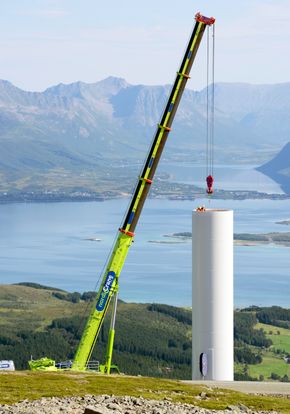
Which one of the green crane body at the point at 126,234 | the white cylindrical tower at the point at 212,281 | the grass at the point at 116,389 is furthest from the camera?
the green crane body at the point at 126,234

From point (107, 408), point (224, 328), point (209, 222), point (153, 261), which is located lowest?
point (107, 408)

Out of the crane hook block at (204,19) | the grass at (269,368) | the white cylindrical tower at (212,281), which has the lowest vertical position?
the white cylindrical tower at (212,281)

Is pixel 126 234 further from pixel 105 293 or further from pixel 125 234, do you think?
pixel 105 293

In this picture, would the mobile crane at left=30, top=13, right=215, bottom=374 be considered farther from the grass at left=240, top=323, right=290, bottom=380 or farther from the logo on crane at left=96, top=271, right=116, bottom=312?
the grass at left=240, top=323, right=290, bottom=380

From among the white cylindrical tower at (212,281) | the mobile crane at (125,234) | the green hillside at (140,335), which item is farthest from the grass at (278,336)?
the white cylindrical tower at (212,281)

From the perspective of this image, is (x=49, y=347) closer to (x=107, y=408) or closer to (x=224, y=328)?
(x=224, y=328)

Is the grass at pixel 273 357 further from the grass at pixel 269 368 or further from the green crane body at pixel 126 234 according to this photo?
the green crane body at pixel 126 234

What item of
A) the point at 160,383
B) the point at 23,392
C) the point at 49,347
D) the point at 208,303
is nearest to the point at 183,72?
the point at 208,303

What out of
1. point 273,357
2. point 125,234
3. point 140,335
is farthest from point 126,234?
point 140,335
